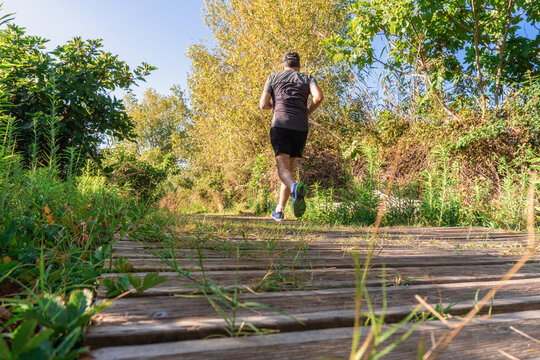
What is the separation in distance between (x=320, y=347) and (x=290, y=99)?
13.1 ft

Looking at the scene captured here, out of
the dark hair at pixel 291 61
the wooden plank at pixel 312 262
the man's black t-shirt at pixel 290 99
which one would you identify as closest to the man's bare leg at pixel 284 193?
the man's black t-shirt at pixel 290 99

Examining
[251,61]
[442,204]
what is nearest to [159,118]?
[251,61]

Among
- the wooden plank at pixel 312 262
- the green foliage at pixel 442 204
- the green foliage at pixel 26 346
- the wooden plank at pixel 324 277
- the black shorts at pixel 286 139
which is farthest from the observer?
the green foliage at pixel 442 204

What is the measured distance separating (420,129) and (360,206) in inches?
95.4

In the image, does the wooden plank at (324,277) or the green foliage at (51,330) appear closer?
the green foliage at (51,330)

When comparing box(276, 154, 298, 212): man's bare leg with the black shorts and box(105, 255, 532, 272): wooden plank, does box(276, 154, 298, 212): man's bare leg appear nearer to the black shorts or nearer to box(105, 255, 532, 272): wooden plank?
the black shorts

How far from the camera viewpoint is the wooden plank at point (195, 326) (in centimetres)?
72

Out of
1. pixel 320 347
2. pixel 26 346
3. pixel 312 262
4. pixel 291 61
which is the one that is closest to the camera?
pixel 26 346

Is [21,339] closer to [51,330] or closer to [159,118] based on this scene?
[51,330]

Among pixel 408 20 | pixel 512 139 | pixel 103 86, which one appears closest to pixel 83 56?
pixel 103 86

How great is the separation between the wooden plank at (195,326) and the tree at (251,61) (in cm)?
826

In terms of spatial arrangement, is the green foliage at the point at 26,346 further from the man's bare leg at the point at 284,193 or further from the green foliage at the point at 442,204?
the green foliage at the point at 442,204

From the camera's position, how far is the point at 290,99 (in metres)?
4.42

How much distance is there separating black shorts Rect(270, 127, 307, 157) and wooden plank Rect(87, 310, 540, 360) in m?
3.66
